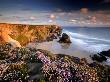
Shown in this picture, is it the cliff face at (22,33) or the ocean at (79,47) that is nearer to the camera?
the ocean at (79,47)

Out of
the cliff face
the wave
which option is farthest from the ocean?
the cliff face

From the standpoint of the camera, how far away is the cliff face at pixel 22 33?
45.5 ft

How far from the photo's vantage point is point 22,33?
15.8 m

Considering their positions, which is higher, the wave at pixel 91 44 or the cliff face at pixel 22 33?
the cliff face at pixel 22 33

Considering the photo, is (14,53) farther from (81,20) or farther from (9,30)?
(9,30)

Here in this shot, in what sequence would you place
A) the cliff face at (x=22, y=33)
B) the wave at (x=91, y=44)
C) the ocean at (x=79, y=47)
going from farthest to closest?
the wave at (x=91, y=44) → the cliff face at (x=22, y=33) → the ocean at (x=79, y=47)

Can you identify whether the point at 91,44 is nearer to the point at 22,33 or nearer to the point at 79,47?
the point at 79,47

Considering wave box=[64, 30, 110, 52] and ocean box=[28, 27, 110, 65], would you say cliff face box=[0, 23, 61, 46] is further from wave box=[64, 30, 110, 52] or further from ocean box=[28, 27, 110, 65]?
wave box=[64, 30, 110, 52]

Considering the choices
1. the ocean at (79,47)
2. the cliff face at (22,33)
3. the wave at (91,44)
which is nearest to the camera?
the ocean at (79,47)

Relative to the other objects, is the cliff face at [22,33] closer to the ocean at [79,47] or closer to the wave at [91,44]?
the ocean at [79,47]

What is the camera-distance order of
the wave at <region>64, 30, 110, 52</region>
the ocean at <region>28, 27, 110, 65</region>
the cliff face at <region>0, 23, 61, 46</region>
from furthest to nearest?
the wave at <region>64, 30, 110, 52</region> → the cliff face at <region>0, 23, 61, 46</region> → the ocean at <region>28, 27, 110, 65</region>

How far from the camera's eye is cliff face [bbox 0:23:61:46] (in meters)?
13.9

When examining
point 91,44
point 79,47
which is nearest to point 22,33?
point 79,47

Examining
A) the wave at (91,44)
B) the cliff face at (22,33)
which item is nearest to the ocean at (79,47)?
the wave at (91,44)
